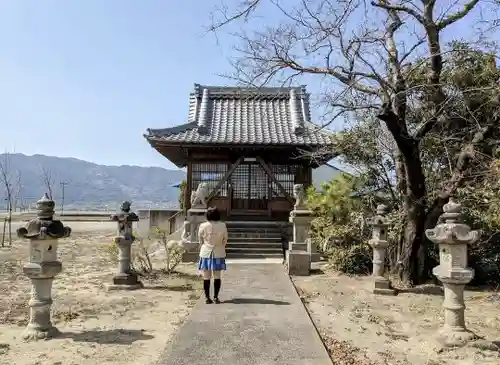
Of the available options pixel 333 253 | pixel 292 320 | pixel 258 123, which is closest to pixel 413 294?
pixel 333 253

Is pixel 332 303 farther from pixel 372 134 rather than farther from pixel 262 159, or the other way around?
pixel 262 159

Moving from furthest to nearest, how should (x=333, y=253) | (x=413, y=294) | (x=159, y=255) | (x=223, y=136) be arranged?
(x=223, y=136) → (x=159, y=255) → (x=333, y=253) → (x=413, y=294)

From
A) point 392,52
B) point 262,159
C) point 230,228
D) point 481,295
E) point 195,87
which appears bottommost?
point 481,295

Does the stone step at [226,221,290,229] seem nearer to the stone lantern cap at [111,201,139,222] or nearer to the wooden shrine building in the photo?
the wooden shrine building

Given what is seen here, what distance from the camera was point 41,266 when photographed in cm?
588

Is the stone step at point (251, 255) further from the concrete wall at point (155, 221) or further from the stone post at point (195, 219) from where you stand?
the concrete wall at point (155, 221)

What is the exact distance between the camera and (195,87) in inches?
843

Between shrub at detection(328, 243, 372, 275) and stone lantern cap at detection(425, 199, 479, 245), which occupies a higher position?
stone lantern cap at detection(425, 199, 479, 245)

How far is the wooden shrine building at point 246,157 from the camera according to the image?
16.9 metres

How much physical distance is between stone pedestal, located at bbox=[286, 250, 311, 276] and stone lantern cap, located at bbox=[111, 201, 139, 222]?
4202mm

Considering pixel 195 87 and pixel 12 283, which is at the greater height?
pixel 195 87

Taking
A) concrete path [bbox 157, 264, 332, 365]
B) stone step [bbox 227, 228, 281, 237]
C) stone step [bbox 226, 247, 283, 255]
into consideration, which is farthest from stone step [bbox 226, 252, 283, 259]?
concrete path [bbox 157, 264, 332, 365]

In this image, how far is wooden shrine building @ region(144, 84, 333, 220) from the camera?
16922 millimetres

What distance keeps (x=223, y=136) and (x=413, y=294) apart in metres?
10.1
